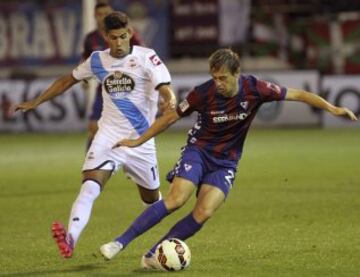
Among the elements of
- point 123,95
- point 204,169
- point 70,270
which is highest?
point 123,95

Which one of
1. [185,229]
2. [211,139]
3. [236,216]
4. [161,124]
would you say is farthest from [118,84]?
[236,216]

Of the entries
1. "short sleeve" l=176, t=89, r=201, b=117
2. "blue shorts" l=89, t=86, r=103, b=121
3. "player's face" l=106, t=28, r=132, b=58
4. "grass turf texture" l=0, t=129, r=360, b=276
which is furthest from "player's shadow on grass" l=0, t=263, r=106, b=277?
"blue shorts" l=89, t=86, r=103, b=121

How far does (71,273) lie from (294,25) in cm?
1834

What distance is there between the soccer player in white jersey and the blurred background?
552 inches

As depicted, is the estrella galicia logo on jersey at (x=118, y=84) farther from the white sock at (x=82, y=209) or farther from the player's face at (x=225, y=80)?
the player's face at (x=225, y=80)

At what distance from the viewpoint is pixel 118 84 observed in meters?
8.58

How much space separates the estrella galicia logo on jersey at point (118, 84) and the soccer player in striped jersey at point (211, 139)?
2.93ft

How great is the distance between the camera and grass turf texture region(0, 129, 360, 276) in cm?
768

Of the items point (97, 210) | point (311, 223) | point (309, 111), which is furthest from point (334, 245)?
point (309, 111)

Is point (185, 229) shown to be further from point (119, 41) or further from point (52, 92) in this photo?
point (52, 92)

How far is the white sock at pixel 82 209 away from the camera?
765cm

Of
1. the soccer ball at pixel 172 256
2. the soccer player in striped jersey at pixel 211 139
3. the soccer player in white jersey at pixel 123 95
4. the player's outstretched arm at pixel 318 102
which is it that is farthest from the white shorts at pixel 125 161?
the player's outstretched arm at pixel 318 102

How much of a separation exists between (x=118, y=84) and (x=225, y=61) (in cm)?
152

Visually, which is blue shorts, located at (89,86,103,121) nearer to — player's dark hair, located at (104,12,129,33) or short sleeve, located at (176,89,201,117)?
player's dark hair, located at (104,12,129,33)
